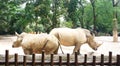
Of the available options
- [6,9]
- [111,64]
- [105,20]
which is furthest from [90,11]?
[111,64]

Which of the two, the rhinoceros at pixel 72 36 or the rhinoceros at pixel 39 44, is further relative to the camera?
the rhinoceros at pixel 72 36

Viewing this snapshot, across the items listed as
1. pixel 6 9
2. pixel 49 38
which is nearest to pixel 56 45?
pixel 49 38

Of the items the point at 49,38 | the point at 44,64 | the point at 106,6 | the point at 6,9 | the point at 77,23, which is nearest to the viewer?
the point at 44,64

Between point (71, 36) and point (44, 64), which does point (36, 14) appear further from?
point (44, 64)

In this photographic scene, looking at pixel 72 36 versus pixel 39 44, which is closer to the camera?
pixel 39 44

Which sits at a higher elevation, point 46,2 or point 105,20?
point 46,2

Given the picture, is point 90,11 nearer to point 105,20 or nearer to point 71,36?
point 105,20

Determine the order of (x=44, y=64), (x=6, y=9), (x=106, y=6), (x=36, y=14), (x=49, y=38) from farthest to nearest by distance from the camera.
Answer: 1. (x=106, y=6)
2. (x=36, y=14)
3. (x=6, y=9)
4. (x=49, y=38)
5. (x=44, y=64)

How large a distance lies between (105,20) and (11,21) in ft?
42.5

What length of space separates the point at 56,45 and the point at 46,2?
16153 millimetres

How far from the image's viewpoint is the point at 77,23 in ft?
112

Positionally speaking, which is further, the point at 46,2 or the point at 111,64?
the point at 46,2

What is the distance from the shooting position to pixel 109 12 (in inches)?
1304

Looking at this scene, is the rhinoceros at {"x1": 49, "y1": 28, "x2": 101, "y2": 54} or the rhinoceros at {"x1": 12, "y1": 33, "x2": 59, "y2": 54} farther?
the rhinoceros at {"x1": 49, "y1": 28, "x2": 101, "y2": 54}
